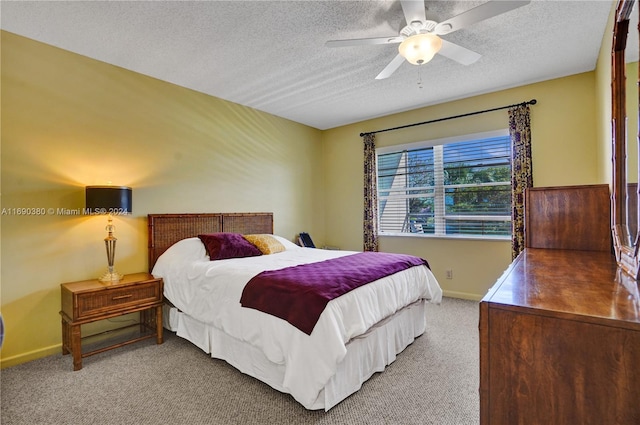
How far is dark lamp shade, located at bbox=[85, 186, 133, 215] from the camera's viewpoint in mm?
2670

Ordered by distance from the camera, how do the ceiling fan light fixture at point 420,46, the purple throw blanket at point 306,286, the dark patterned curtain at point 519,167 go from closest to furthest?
the purple throw blanket at point 306,286
the ceiling fan light fixture at point 420,46
the dark patterned curtain at point 519,167

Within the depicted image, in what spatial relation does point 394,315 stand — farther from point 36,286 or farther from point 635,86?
point 36,286

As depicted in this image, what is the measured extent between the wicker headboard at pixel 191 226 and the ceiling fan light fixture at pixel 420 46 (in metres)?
2.86

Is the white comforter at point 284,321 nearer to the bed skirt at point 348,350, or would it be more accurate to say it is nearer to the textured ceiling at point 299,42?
the bed skirt at point 348,350

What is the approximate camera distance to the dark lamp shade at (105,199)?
2.67 metres

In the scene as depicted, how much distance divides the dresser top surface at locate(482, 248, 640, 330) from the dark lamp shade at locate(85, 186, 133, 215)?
9.70 ft

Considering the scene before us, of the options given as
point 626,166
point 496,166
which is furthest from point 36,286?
point 496,166

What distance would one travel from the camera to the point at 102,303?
2562 millimetres

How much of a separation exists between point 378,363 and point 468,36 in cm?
288

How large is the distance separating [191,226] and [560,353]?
3.60 m

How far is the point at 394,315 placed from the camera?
261 centimetres

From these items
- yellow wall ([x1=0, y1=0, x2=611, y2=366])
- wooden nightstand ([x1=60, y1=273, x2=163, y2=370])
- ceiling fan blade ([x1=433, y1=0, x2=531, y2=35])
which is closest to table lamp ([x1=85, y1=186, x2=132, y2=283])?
wooden nightstand ([x1=60, y1=273, x2=163, y2=370])

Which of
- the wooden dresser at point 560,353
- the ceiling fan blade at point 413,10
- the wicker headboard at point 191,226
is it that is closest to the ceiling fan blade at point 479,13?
the ceiling fan blade at point 413,10

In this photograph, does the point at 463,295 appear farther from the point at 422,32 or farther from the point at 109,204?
the point at 109,204
